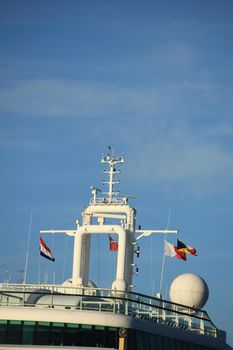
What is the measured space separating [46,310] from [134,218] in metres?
18.2

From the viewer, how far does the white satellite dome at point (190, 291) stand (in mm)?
56688

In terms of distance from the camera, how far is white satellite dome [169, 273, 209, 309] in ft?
186

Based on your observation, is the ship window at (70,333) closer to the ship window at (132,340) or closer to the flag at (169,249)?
the ship window at (132,340)

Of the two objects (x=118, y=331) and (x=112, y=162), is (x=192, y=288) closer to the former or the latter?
(x=112, y=162)

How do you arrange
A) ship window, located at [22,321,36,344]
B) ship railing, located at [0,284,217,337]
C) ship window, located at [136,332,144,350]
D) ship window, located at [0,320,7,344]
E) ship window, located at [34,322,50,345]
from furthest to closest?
ship railing, located at [0,284,217,337]
ship window, located at [136,332,144,350]
ship window, located at [0,320,7,344]
ship window, located at [22,321,36,344]
ship window, located at [34,322,50,345]

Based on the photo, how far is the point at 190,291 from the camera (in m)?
56.6

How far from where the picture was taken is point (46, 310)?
41.0 m

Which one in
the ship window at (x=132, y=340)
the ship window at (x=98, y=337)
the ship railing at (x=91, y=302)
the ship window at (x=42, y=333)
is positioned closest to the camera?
the ship window at (x=42, y=333)

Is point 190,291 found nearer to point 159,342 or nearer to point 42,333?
point 159,342

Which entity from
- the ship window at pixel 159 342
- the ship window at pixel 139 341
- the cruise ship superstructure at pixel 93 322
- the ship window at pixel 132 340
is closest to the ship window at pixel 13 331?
the cruise ship superstructure at pixel 93 322

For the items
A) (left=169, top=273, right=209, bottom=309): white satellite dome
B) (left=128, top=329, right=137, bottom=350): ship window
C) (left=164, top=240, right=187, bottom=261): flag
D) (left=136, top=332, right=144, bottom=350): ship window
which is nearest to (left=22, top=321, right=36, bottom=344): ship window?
(left=128, top=329, right=137, bottom=350): ship window

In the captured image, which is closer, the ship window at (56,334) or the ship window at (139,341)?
the ship window at (56,334)

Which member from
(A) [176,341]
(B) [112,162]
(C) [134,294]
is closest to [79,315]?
(C) [134,294]

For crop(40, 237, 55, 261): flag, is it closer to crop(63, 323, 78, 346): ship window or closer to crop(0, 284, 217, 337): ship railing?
crop(0, 284, 217, 337): ship railing
